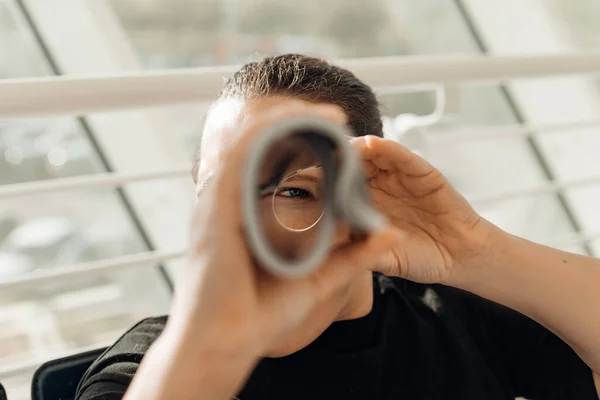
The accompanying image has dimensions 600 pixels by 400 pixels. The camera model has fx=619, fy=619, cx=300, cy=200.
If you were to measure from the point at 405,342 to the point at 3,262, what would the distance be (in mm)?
1460

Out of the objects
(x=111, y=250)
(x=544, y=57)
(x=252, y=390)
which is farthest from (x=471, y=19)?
(x=252, y=390)

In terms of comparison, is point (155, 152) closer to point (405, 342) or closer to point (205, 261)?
point (405, 342)

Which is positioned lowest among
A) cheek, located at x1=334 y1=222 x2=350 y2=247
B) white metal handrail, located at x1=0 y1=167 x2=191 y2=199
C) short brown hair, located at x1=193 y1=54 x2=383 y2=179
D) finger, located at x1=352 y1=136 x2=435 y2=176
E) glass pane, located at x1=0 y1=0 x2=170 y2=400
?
cheek, located at x1=334 y1=222 x2=350 y2=247

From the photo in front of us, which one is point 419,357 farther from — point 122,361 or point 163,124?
point 163,124

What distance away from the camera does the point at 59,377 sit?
3.08 ft

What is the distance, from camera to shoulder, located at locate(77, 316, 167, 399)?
769 millimetres

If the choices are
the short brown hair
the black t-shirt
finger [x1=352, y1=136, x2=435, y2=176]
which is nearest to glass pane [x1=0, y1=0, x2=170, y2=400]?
the black t-shirt

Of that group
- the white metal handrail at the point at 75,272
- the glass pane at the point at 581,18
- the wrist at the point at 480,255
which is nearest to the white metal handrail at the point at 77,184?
the white metal handrail at the point at 75,272

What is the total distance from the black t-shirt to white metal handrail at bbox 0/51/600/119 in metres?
0.35

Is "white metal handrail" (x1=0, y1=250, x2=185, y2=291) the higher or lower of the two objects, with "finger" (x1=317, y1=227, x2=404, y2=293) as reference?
higher

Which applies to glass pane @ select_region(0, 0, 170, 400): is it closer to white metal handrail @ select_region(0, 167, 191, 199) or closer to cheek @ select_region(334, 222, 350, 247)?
white metal handrail @ select_region(0, 167, 191, 199)

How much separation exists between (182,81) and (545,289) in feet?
2.14

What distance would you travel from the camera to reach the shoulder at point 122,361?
769 mm

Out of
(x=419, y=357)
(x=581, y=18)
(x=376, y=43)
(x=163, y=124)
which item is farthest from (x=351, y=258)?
(x=581, y=18)
